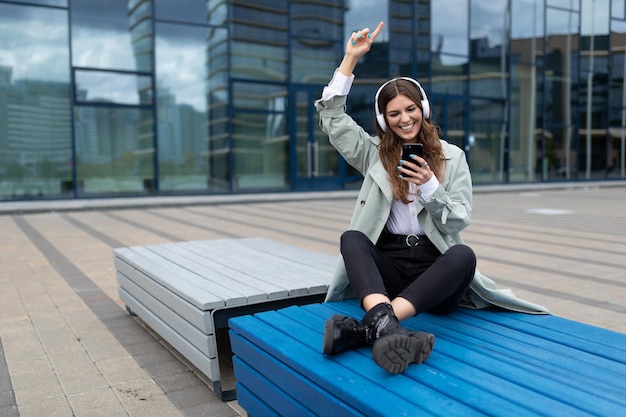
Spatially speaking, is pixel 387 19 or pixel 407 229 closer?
pixel 407 229

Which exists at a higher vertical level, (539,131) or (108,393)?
(539,131)

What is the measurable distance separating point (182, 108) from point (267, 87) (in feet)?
8.50

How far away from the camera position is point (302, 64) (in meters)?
17.3

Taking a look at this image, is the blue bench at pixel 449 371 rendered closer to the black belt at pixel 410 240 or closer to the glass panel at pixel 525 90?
the black belt at pixel 410 240

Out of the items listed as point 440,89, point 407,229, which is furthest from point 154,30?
point 407,229

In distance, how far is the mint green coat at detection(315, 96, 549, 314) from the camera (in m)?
2.62

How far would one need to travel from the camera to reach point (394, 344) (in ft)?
6.38

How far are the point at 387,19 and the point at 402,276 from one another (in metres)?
16.7

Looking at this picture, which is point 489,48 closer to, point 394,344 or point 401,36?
point 401,36

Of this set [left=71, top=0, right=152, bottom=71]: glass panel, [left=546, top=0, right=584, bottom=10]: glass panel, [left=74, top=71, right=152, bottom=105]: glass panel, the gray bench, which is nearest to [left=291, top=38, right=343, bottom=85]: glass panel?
[left=71, top=0, right=152, bottom=71]: glass panel

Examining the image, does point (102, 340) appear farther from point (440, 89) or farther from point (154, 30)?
point (440, 89)

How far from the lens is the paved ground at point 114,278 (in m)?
3.06

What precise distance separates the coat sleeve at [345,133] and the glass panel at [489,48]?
17878mm

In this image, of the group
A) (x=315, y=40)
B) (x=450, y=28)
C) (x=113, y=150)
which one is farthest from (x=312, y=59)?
(x=113, y=150)
